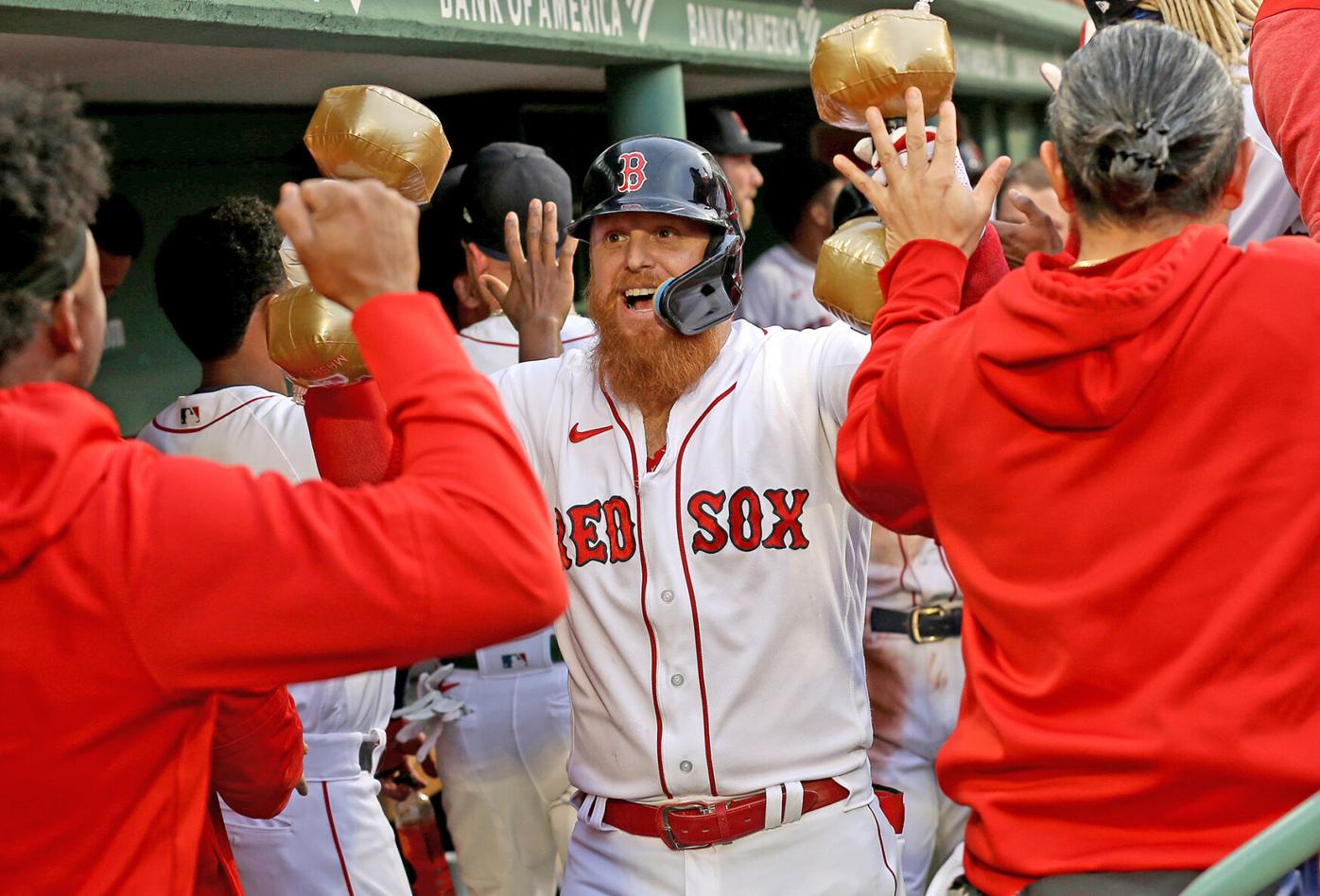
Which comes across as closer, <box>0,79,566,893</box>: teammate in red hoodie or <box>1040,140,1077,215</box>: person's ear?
<box>0,79,566,893</box>: teammate in red hoodie

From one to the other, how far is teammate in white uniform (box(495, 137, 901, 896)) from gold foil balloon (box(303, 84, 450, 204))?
0.45 m

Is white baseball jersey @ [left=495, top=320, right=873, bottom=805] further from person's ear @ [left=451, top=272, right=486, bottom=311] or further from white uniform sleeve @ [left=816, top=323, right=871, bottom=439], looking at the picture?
person's ear @ [left=451, top=272, right=486, bottom=311]

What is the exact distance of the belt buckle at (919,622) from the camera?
4418 millimetres

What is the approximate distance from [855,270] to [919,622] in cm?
198

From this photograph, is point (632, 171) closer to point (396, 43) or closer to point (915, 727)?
point (396, 43)

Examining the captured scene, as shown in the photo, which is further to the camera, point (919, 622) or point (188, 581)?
point (919, 622)

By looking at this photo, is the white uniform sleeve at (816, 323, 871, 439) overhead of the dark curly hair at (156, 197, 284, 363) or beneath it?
beneath

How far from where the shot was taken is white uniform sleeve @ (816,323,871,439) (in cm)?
286

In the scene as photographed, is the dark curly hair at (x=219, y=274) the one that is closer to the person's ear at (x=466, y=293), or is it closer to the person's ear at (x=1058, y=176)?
the person's ear at (x=466, y=293)

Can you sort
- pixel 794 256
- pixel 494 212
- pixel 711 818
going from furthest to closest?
pixel 794 256, pixel 494 212, pixel 711 818

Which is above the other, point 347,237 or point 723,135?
point 723,135

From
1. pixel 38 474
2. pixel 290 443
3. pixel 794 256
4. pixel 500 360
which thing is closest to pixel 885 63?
pixel 38 474

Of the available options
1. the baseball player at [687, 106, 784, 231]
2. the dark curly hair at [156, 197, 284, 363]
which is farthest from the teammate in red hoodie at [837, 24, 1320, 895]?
the baseball player at [687, 106, 784, 231]

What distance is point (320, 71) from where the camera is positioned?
15.2 feet
